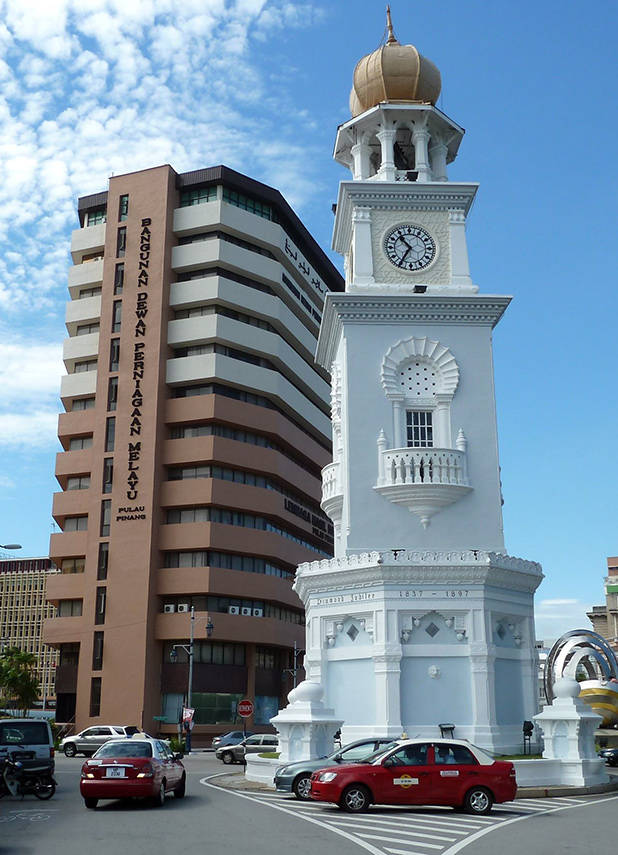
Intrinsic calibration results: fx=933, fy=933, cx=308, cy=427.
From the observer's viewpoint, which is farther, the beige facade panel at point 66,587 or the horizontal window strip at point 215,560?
the beige facade panel at point 66,587

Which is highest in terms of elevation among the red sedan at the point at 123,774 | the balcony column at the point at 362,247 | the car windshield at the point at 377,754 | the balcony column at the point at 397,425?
the balcony column at the point at 362,247

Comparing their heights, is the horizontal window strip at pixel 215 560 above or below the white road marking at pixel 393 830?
above

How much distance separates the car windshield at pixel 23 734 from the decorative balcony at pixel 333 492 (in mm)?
13721

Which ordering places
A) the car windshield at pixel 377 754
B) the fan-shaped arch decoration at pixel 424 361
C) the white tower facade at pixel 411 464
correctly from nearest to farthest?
1. the car windshield at pixel 377 754
2. the white tower facade at pixel 411 464
3. the fan-shaped arch decoration at pixel 424 361

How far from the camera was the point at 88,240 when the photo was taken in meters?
77.3

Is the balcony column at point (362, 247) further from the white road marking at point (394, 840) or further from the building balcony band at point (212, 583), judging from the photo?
the building balcony band at point (212, 583)

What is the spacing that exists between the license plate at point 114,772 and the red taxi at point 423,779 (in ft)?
13.5

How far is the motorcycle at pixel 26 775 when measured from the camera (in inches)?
892

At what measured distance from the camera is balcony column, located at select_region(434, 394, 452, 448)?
33844 millimetres

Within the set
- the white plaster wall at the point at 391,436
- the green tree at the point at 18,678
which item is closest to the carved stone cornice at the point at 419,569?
the white plaster wall at the point at 391,436

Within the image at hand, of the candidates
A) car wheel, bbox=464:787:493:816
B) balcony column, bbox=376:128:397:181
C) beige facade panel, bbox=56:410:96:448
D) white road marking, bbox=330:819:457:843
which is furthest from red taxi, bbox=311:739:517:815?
beige facade panel, bbox=56:410:96:448

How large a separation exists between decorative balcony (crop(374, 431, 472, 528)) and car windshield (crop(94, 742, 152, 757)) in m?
14.4

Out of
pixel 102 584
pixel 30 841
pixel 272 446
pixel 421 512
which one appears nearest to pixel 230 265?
pixel 272 446

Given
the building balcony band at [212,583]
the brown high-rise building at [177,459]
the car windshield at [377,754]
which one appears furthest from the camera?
the brown high-rise building at [177,459]
